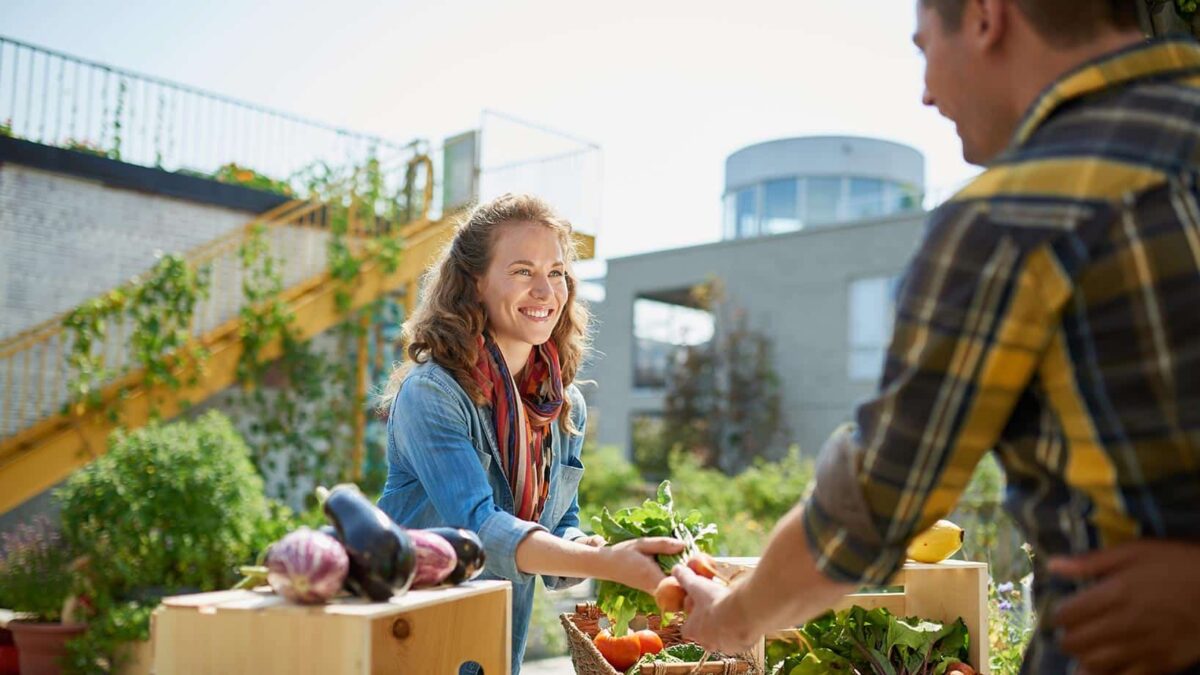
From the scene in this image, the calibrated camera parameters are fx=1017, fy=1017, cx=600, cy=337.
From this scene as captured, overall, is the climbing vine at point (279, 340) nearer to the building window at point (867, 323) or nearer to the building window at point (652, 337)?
the building window at point (867, 323)

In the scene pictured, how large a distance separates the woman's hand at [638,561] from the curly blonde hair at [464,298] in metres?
0.59

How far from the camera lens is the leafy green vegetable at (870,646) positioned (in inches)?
97.8

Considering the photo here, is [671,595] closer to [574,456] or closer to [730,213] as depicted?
[574,456]

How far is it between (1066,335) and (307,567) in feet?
3.81

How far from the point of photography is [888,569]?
4.36 ft

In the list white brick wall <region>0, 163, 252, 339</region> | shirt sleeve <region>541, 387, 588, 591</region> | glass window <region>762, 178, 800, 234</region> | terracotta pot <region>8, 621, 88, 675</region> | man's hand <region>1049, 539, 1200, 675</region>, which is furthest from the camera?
glass window <region>762, 178, 800, 234</region>

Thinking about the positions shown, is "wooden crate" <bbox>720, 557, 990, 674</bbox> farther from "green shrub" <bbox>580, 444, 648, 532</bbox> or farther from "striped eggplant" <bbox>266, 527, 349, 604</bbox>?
"green shrub" <bbox>580, 444, 648, 532</bbox>

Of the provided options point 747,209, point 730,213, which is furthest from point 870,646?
point 730,213

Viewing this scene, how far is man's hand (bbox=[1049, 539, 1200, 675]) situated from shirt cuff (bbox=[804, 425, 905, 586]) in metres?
0.23

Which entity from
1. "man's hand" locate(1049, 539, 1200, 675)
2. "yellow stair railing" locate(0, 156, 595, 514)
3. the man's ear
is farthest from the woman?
"yellow stair railing" locate(0, 156, 595, 514)

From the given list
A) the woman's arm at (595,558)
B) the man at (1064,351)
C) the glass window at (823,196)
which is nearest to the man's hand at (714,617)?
the woman's arm at (595,558)

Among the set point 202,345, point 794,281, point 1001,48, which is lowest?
point 1001,48

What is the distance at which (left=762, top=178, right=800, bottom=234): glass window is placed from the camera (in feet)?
88.0

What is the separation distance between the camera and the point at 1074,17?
4.16 feet
